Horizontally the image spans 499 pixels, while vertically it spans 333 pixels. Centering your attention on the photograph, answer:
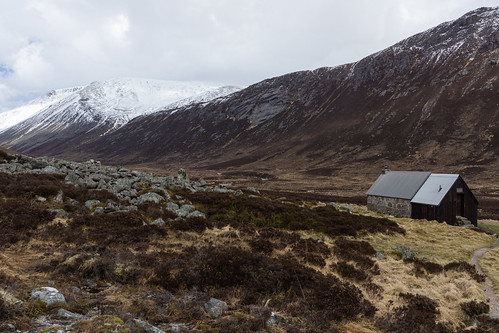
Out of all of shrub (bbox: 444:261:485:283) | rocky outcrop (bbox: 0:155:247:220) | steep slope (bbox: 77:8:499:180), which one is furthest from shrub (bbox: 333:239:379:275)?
steep slope (bbox: 77:8:499:180)

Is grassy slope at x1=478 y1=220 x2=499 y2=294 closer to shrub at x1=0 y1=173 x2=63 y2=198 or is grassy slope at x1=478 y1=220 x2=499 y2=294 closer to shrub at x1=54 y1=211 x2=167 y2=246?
shrub at x1=54 y1=211 x2=167 y2=246

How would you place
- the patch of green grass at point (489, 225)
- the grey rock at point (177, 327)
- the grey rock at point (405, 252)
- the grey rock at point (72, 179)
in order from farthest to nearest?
the patch of green grass at point (489, 225) → the grey rock at point (72, 179) → the grey rock at point (405, 252) → the grey rock at point (177, 327)

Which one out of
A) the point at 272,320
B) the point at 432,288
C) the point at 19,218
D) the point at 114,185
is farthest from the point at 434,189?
the point at 19,218

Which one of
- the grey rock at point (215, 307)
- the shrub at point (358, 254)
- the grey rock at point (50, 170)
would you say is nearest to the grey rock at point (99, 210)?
the grey rock at point (50, 170)

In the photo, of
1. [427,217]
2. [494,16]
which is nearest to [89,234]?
[427,217]

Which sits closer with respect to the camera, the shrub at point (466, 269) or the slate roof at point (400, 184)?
the shrub at point (466, 269)

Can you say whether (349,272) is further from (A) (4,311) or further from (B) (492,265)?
(A) (4,311)

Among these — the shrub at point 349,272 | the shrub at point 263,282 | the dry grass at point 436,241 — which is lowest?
the dry grass at point 436,241

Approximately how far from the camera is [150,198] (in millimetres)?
19812

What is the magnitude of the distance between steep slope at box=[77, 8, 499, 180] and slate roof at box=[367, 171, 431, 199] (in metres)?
64.4

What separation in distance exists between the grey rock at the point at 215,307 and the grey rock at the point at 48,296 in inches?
129

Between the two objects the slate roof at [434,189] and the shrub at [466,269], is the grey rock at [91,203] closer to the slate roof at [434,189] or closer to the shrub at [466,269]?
the shrub at [466,269]

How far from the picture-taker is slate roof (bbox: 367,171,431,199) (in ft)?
109

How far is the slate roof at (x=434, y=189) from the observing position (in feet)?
98.5
